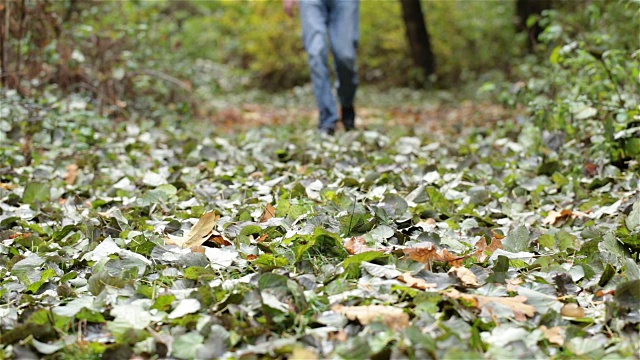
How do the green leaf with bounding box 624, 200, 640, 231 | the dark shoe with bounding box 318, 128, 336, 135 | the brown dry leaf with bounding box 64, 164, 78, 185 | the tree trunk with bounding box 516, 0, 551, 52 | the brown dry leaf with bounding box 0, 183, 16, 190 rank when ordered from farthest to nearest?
the tree trunk with bounding box 516, 0, 551, 52
the dark shoe with bounding box 318, 128, 336, 135
the brown dry leaf with bounding box 64, 164, 78, 185
the brown dry leaf with bounding box 0, 183, 16, 190
the green leaf with bounding box 624, 200, 640, 231

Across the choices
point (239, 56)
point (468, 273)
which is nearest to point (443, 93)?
point (239, 56)

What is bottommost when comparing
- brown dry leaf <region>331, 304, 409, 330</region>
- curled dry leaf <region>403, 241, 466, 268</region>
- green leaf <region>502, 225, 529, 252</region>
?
green leaf <region>502, 225, 529, 252</region>

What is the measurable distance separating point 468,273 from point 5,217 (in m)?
1.83

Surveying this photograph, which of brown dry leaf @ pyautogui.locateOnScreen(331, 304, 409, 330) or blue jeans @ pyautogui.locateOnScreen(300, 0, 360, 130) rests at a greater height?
blue jeans @ pyautogui.locateOnScreen(300, 0, 360, 130)

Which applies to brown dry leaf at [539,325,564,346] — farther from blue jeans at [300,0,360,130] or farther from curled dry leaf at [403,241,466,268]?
blue jeans at [300,0,360,130]

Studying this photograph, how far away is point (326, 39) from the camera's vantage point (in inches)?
216

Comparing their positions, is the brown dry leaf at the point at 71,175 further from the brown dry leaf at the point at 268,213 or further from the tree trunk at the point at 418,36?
the tree trunk at the point at 418,36

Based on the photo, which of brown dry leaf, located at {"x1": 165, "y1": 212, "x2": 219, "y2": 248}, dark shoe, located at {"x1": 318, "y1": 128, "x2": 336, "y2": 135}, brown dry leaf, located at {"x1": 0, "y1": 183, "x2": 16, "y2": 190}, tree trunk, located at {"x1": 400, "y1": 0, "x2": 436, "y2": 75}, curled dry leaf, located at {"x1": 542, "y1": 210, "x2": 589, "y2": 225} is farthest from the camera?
tree trunk, located at {"x1": 400, "y1": 0, "x2": 436, "y2": 75}

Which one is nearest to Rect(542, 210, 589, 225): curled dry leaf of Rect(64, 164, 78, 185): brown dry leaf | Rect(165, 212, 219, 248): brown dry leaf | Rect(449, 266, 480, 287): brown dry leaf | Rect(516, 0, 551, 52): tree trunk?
Rect(449, 266, 480, 287): brown dry leaf

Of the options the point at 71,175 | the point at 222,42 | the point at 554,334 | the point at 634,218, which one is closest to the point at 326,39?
the point at 71,175

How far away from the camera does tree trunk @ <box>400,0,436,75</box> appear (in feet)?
36.3

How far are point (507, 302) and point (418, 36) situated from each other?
10042mm

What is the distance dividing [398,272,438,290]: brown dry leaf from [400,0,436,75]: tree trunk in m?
9.72

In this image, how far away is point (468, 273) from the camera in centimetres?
188
